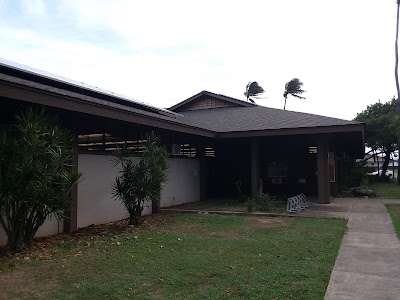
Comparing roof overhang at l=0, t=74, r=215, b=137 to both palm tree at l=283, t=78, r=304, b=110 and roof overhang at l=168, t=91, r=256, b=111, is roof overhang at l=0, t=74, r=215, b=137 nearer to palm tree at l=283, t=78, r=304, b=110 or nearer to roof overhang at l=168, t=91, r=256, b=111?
roof overhang at l=168, t=91, r=256, b=111

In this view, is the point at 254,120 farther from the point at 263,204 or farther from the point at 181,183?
the point at 263,204

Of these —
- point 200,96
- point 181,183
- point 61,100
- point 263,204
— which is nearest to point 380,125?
point 200,96

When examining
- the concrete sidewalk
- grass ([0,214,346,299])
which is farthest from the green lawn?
grass ([0,214,346,299])

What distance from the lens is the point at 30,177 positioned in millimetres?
5977

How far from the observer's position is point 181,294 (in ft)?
14.4

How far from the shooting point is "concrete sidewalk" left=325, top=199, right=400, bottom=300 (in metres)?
4.52

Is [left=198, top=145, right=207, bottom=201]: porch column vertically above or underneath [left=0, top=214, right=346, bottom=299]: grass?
above

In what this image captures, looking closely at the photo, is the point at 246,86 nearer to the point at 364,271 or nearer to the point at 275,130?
the point at 275,130

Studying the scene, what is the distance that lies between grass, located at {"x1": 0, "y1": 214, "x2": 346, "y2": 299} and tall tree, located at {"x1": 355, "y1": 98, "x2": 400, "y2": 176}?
98.4ft

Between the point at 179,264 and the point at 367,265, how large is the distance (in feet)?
9.03

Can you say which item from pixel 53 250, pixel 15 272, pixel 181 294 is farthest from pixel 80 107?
pixel 181 294

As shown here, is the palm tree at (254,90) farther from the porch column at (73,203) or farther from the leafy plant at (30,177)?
the leafy plant at (30,177)

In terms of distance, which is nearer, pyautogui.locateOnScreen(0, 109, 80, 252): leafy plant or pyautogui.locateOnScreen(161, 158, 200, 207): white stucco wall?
pyautogui.locateOnScreen(0, 109, 80, 252): leafy plant

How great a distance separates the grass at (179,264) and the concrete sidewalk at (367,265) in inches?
7.0
